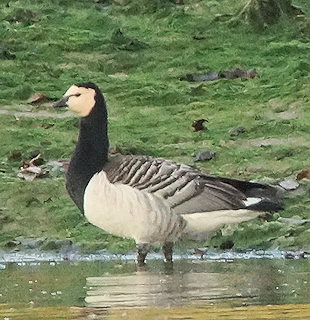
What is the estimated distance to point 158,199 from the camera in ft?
37.2

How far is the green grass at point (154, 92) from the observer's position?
42.9 feet

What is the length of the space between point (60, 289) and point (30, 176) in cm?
461

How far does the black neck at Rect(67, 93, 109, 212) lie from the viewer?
452 inches

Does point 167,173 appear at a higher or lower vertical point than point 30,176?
higher

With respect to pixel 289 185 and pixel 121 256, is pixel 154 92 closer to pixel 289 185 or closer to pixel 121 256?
pixel 289 185

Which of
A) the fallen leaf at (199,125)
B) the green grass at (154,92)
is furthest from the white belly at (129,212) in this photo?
the fallen leaf at (199,125)

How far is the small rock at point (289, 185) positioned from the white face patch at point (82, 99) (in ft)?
6.44

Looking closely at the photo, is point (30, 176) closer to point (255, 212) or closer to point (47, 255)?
point (47, 255)

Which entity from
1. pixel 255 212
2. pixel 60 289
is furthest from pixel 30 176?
pixel 60 289

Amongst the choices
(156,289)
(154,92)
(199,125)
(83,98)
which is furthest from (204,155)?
(156,289)

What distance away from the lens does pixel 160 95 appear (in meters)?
17.8

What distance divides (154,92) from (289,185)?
4.99 m

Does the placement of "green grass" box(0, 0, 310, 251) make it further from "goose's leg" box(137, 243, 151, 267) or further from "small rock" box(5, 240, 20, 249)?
"goose's leg" box(137, 243, 151, 267)

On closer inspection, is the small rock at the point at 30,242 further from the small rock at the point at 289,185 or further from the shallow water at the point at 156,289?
the small rock at the point at 289,185
